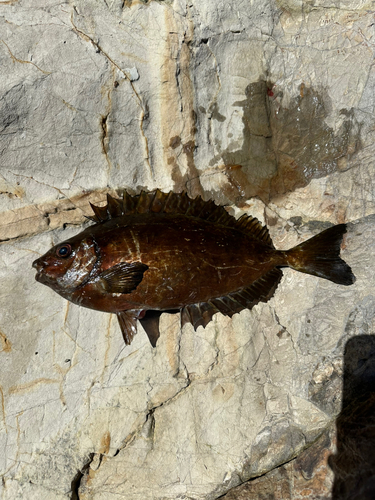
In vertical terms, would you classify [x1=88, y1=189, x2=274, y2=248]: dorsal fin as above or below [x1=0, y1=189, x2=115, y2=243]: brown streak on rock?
above

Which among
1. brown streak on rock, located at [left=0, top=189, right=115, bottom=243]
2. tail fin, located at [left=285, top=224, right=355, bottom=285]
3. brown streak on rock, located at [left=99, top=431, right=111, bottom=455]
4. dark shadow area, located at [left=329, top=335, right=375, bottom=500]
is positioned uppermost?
tail fin, located at [left=285, top=224, right=355, bottom=285]

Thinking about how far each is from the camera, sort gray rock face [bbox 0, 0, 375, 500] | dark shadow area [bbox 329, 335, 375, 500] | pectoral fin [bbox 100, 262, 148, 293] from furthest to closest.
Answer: gray rock face [bbox 0, 0, 375, 500], dark shadow area [bbox 329, 335, 375, 500], pectoral fin [bbox 100, 262, 148, 293]

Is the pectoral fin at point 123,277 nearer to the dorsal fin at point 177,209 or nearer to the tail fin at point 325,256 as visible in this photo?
the dorsal fin at point 177,209

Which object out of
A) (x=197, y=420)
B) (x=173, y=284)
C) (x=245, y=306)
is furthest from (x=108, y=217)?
(x=197, y=420)

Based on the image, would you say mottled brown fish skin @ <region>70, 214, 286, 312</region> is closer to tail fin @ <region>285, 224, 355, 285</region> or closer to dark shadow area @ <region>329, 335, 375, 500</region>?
tail fin @ <region>285, 224, 355, 285</region>

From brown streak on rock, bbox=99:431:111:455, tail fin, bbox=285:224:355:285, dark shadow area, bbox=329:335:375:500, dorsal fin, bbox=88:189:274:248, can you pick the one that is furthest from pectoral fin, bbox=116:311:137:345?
dark shadow area, bbox=329:335:375:500

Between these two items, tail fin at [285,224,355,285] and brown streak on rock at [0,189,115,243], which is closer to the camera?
tail fin at [285,224,355,285]

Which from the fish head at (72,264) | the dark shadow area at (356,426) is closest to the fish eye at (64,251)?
the fish head at (72,264)
